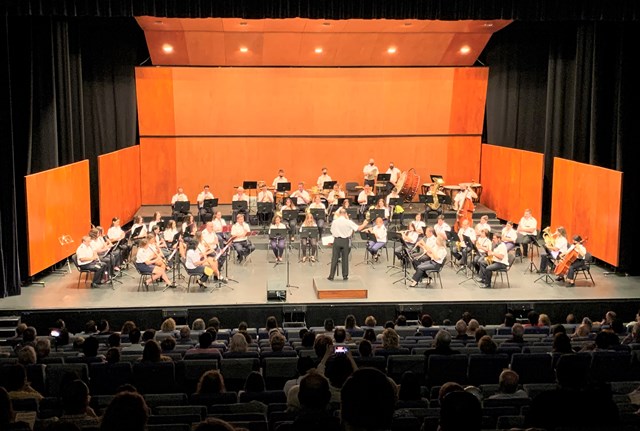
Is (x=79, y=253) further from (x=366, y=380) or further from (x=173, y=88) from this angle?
(x=366, y=380)

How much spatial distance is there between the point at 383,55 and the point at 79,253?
12.2 metres

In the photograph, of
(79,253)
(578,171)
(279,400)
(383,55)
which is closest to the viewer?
(279,400)

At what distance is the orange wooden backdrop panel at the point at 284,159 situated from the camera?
82.2 ft

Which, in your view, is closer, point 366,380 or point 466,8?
point 366,380

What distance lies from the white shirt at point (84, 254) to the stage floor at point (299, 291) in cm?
59

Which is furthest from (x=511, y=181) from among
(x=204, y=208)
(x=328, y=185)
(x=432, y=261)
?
(x=204, y=208)

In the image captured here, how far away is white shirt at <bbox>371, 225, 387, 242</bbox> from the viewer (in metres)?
17.5

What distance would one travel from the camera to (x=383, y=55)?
956 inches

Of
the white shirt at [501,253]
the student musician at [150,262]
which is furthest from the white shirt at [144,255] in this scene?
the white shirt at [501,253]

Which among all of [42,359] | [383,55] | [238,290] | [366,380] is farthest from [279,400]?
[383,55]

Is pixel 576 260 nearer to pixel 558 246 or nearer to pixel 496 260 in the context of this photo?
pixel 558 246

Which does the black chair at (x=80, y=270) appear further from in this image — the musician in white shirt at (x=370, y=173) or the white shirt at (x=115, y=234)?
the musician in white shirt at (x=370, y=173)

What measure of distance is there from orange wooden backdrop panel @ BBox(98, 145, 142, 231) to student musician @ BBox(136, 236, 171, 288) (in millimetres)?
4532

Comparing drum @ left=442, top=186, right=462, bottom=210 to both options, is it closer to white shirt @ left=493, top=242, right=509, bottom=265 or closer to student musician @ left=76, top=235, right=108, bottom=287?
white shirt @ left=493, top=242, right=509, bottom=265
